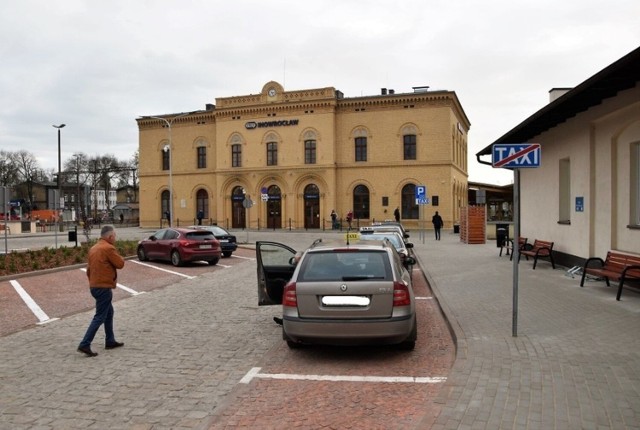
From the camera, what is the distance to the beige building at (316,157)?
1767 inches

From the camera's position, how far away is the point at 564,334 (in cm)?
744

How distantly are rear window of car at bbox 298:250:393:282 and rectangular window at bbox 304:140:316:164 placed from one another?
40796 mm

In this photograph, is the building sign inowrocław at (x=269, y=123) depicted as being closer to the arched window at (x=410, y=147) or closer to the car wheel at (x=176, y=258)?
the arched window at (x=410, y=147)

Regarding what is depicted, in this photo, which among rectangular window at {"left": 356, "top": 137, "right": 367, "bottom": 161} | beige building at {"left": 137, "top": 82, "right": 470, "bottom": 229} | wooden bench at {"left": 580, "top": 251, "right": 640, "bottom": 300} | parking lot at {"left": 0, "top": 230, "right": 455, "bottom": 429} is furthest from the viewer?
rectangular window at {"left": 356, "top": 137, "right": 367, "bottom": 161}

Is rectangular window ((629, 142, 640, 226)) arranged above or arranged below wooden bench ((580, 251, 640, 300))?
above

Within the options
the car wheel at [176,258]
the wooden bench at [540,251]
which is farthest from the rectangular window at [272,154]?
the wooden bench at [540,251]

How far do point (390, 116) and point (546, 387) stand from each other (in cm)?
4176

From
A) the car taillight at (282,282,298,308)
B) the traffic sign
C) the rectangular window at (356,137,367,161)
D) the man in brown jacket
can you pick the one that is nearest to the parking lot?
the man in brown jacket

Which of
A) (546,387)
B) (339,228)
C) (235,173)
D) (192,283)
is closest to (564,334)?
(546,387)

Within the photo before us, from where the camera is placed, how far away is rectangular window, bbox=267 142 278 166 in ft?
160

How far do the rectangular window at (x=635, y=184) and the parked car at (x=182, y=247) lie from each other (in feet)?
41.3

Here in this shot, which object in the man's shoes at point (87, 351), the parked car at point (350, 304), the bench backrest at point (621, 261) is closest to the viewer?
the parked car at point (350, 304)

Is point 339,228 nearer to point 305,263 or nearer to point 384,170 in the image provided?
point 384,170

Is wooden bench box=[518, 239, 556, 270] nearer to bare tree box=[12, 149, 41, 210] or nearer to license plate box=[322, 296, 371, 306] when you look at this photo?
license plate box=[322, 296, 371, 306]
